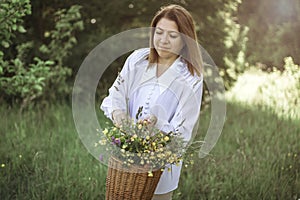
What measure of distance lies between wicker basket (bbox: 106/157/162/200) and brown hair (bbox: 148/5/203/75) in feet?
1.81

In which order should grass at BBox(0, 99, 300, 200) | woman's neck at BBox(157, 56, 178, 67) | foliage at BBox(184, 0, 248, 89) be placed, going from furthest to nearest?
foliage at BBox(184, 0, 248, 89), grass at BBox(0, 99, 300, 200), woman's neck at BBox(157, 56, 178, 67)

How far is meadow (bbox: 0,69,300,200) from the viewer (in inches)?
131

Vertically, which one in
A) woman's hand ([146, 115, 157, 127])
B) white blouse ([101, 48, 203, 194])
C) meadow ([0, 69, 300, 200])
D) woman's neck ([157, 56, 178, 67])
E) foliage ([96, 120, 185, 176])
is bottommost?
meadow ([0, 69, 300, 200])

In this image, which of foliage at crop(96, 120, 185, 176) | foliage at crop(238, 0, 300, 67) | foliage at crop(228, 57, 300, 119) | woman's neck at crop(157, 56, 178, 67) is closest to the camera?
foliage at crop(96, 120, 185, 176)

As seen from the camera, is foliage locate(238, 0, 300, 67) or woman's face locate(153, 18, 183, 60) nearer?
→ woman's face locate(153, 18, 183, 60)

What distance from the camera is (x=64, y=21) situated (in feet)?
15.5

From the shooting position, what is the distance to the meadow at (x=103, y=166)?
10.9ft

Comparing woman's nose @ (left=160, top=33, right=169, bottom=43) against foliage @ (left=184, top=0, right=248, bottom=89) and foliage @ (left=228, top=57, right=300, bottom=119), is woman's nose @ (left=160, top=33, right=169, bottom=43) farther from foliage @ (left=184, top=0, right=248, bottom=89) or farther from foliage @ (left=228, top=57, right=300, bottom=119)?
foliage @ (left=184, top=0, right=248, bottom=89)

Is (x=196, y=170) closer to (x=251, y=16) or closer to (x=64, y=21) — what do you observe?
(x=64, y=21)

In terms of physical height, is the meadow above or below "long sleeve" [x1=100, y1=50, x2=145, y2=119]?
below

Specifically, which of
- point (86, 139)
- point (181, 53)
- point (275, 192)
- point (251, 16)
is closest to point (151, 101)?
point (181, 53)

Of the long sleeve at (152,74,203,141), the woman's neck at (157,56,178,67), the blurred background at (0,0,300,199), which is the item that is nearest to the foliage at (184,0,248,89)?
the blurred background at (0,0,300,199)

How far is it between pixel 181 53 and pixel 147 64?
173mm

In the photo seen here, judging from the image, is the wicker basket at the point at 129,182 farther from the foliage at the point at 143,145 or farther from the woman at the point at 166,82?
the woman at the point at 166,82
